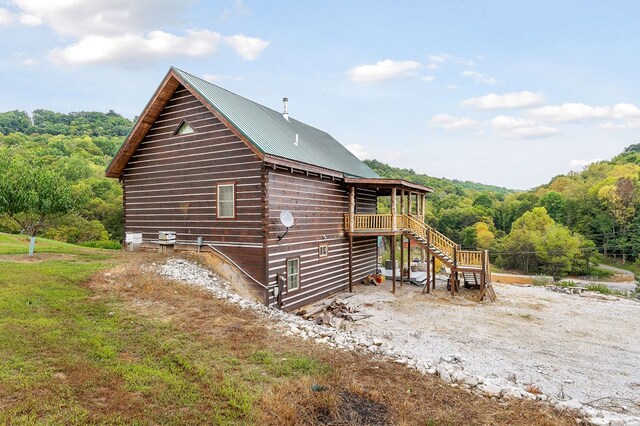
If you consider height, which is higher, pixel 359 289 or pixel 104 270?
pixel 104 270

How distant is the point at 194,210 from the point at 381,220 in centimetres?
868

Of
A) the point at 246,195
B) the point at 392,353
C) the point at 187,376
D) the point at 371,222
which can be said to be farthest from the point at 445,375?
the point at 371,222

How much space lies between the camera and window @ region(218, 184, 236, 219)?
1236 centimetres

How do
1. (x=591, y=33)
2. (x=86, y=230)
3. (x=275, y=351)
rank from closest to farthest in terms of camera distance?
1. (x=275, y=351)
2. (x=591, y=33)
3. (x=86, y=230)

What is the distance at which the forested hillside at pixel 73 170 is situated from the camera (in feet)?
54.2

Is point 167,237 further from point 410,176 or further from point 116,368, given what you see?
point 410,176

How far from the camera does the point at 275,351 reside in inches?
248

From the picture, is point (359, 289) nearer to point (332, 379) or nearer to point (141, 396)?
point (332, 379)

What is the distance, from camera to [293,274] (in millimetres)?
13281

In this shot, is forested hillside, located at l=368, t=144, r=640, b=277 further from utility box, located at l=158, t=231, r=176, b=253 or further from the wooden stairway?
utility box, located at l=158, t=231, r=176, b=253

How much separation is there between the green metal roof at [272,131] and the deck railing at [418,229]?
269cm

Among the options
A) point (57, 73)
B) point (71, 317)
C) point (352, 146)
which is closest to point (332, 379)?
point (71, 317)

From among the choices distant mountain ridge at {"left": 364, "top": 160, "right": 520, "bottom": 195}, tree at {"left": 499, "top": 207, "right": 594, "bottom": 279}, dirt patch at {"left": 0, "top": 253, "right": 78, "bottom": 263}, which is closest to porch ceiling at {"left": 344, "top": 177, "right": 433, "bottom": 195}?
dirt patch at {"left": 0, "top": 253, "right": 78, "bottom": 263}

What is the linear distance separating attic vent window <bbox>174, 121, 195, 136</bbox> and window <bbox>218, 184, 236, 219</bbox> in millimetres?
2762
